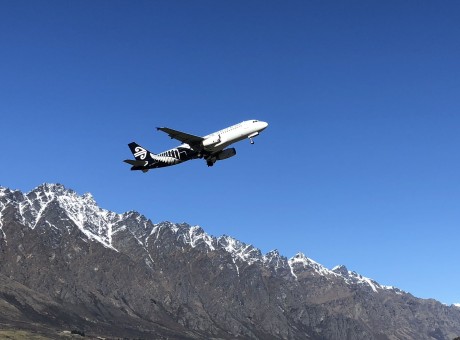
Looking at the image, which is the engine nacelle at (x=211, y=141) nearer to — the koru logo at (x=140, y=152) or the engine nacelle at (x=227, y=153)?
the engine nacelle at (x=227, y=153)

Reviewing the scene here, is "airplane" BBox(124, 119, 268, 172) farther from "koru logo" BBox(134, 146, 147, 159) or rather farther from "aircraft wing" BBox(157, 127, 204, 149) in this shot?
"koru logo" BBox(134, 146, 147, 159)

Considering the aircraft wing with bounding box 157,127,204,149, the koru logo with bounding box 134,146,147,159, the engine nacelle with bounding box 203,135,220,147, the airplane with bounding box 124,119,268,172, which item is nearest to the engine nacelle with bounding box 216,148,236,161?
the airplane with bounding box 124,119,268,172

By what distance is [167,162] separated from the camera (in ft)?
585

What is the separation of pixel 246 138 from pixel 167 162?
2337 centimetres

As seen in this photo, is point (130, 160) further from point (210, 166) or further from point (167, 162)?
point (210, 166)

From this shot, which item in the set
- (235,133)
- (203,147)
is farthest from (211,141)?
(235,133)

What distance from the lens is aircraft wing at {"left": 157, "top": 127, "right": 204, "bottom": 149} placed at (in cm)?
16554

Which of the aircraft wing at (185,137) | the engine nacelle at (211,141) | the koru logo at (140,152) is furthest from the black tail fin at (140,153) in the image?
the engine nacelle at (211,141)

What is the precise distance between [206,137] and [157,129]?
15302 mm

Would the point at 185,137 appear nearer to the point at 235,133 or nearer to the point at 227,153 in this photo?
the point at 227,153

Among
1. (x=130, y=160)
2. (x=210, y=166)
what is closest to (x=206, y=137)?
(x=210, y=166)

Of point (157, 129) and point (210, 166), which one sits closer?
point (157, 129)

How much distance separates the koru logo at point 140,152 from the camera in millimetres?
185875

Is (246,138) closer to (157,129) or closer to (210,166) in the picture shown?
(210,166)
